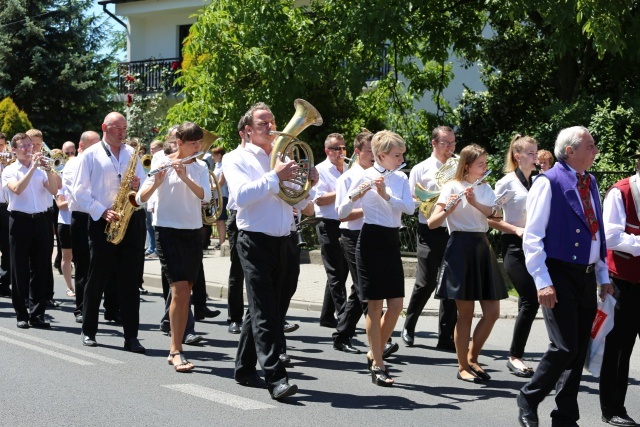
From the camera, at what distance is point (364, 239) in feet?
25.7

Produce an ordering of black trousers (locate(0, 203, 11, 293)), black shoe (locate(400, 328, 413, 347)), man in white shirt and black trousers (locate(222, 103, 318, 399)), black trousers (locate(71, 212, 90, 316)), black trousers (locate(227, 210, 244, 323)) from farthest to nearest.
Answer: black trousers (locate(0, 203, 11, 293))
black trousers (locate(71, 212, 90, 316))
black trousers (locate(227, 210, 244, 323))
black shoe (locate(400, 328, 413, 347))
man in white shirt and black trousers (locate(222, 103, 318, 399))

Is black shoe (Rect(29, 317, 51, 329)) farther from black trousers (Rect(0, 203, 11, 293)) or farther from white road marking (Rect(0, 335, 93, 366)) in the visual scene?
black trousers (Rect(0, 203, 11, 293))

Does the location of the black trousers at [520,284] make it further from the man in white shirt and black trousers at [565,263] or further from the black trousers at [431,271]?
the man in white shirt and black trousers at [565,263]

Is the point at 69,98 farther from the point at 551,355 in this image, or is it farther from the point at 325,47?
the point at 551,355

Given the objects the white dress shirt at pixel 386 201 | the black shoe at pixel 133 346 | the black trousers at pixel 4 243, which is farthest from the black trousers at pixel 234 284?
the black trousers at pixel 4 243

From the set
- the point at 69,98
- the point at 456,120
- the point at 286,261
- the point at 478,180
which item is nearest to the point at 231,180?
the point at 286,261

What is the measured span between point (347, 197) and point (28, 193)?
161 inches

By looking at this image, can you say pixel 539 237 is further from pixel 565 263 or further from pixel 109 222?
pixel 109 222

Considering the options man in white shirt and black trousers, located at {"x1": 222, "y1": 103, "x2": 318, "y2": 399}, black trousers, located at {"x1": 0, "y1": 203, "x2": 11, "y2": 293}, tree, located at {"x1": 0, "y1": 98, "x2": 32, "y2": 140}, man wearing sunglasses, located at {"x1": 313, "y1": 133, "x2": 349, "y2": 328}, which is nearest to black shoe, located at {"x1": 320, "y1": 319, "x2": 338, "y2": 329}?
man wearing sunglasses, located at {"x1": 313, "y1": 133, "x2": 349, "y2": 328}

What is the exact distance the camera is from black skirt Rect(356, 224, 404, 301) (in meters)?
7.69

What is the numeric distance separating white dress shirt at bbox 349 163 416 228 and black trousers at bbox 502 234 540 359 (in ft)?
3.02

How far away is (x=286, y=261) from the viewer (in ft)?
24.1

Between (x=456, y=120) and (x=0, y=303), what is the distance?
9576mm

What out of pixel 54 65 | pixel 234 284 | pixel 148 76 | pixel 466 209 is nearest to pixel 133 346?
pixel 234 284
